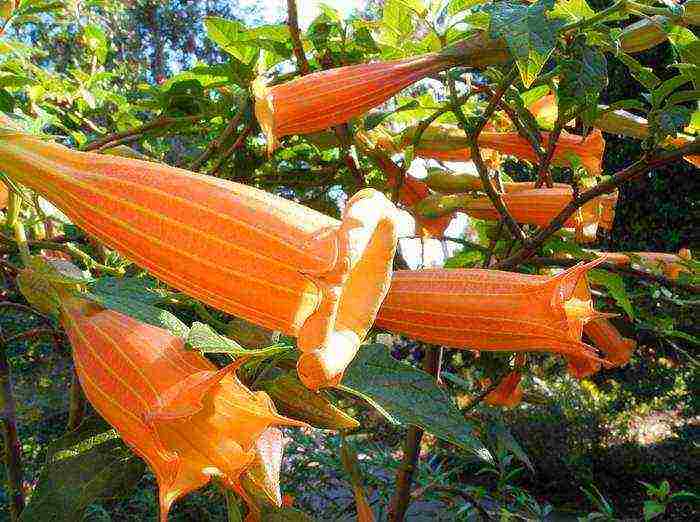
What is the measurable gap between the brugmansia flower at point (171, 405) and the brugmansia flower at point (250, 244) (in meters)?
0.08

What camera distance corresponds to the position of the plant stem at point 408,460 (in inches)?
47.7

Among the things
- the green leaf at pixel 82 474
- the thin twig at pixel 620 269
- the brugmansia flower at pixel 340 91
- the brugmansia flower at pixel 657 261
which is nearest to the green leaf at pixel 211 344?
the green leaf at pixel 82 474

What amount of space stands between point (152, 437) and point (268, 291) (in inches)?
6.2

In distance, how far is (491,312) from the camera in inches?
24.7

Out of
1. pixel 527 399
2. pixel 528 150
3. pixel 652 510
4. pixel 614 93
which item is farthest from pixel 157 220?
pixel 614 93

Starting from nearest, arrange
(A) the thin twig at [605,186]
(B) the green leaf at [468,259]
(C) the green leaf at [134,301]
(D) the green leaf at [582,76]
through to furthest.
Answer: (C) the green leaf at [134,301], (D) the green leaf at [582,76], (A) the thin twig at [605,186], (B) the green leaf at [468,259]

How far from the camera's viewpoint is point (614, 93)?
5266mm

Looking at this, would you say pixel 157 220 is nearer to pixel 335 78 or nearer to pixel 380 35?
pixel 335 78

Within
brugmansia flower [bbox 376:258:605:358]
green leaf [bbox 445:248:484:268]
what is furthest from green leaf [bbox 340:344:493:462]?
green leaf [bbox 445:248:484:268]

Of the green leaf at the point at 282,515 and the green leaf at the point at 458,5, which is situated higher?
the green leaf at the point at 458,5

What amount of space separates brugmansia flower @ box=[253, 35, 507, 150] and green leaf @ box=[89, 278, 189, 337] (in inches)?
10.7

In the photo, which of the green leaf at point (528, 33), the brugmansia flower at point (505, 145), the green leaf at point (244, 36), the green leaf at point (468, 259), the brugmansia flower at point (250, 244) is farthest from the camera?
the green leaf at point (468, 259)

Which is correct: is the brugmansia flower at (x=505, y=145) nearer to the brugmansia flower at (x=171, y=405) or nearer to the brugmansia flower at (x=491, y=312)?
the brugmansia flower at (x=491, y=312)

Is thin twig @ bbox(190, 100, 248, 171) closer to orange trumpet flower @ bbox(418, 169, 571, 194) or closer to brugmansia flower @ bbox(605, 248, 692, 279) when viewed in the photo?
orange trumpet flower @ bbox(418, 169, 571, 194)
